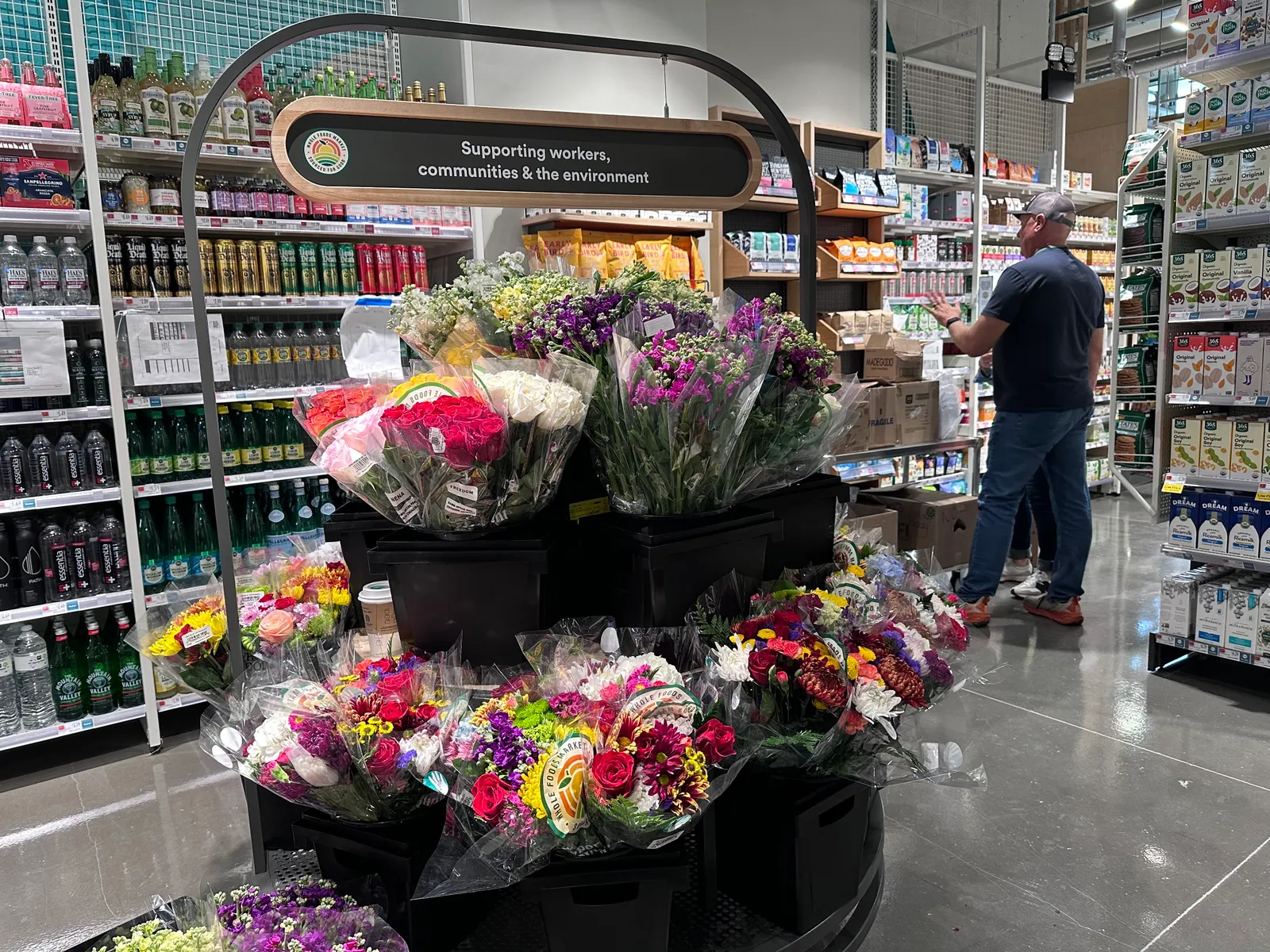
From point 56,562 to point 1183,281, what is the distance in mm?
4322

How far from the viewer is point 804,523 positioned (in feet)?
5.63

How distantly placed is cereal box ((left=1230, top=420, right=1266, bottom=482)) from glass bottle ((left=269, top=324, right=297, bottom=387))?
3704 millimetres

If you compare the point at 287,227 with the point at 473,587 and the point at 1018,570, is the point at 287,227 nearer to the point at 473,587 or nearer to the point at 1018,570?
the point at 473,587

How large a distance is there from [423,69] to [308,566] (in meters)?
2.98

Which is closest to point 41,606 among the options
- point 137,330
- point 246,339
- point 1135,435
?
point 137,330

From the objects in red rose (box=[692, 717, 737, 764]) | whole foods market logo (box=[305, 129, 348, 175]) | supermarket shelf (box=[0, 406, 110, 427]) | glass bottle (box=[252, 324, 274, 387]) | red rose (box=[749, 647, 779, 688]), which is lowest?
red rose (box=[692, 717, 737, 764])

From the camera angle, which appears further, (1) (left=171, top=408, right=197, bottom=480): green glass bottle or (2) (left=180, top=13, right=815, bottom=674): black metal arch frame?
(1) (left=171, top=408, right=197, bottom=480): green glass bottle

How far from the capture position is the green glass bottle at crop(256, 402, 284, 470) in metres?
3.58

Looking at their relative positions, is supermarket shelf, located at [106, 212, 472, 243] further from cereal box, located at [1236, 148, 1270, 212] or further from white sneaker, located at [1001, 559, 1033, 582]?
white sneaker, located at [1001, 559, 1033, 582]

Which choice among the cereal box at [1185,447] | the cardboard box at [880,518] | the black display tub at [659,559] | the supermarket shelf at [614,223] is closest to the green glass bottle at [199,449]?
the supermarket shelf at [614,223]

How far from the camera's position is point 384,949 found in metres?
1.09

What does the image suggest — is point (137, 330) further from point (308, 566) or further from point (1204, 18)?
point (1204, 18)

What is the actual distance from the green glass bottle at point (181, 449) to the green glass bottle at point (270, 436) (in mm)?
266

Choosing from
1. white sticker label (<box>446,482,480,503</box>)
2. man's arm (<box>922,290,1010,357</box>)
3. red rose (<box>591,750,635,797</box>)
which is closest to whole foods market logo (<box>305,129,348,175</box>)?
white sticker label (<box>446,482,480,503</box>)
